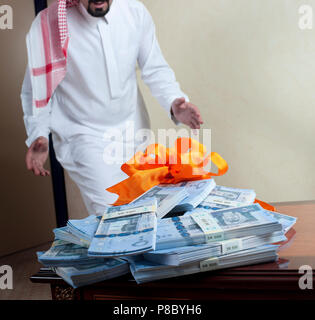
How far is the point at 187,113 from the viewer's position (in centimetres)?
159

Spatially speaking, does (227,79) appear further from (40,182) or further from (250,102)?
(40,182)

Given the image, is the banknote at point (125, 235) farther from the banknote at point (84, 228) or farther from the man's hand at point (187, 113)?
the man's hand at point (187, 113)

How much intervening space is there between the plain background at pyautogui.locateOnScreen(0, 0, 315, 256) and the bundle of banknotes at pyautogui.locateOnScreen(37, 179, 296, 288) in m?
1.66

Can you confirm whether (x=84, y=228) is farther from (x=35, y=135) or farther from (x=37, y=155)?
(x=35, y=135)

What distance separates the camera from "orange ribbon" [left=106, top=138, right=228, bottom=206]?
3.56 feet

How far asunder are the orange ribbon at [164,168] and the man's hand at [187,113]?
15.9 inches

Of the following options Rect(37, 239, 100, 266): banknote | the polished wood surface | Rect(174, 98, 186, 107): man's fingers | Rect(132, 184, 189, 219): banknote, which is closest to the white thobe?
Rect(174, 98, 186, 107): man's fingers

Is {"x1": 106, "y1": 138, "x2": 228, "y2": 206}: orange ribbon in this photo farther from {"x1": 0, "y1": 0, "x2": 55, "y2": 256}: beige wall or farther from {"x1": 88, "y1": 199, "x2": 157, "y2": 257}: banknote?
{"x1": 0, "y1": 0, "x2": 55, "y2": 256}: beige wall

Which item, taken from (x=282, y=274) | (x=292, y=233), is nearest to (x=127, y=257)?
(x=282, y=274)

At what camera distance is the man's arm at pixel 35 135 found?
1.54m

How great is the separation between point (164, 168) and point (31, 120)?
34.3 inches
